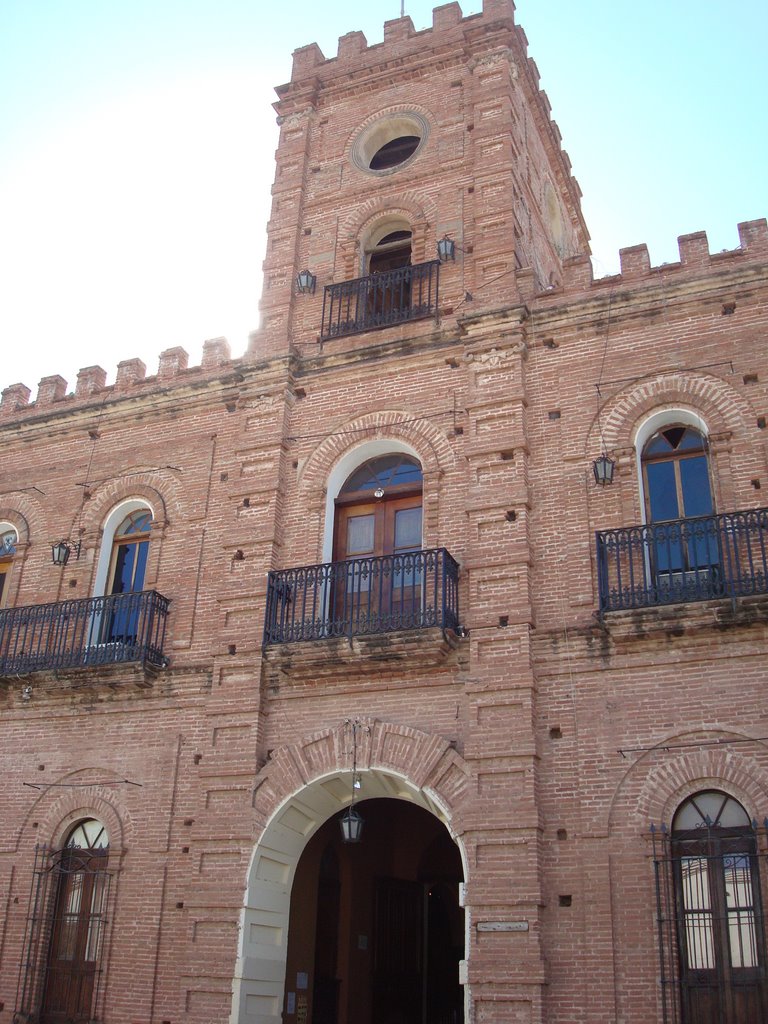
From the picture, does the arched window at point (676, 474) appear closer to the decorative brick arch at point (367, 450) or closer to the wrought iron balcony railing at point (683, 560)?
the wrought iron balcony railing at point (683, 560)

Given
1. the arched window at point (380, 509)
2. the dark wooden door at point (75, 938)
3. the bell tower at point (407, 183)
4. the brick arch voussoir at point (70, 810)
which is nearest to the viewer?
the dark wooden door at point (75, 938)

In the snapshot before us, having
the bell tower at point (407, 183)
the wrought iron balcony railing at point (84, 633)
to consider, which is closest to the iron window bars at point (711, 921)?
the wrought iron balcony railing at point (84, 633)

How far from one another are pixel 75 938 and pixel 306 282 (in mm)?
10491

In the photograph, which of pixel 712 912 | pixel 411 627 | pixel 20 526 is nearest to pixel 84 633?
pixel 20 526

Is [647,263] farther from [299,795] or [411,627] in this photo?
[299,795]

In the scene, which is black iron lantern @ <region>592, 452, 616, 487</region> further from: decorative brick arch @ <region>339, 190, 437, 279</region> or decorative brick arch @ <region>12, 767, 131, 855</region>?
decorative brick arch @ <region>12, 767, 131, 855</region>

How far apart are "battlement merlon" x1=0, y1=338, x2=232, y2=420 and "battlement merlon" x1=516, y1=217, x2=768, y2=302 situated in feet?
17.9

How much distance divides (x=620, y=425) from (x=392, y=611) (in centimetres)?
396

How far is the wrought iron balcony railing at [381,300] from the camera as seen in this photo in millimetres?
16922

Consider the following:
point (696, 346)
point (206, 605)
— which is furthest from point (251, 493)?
point (696, 346)

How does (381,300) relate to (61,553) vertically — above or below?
above

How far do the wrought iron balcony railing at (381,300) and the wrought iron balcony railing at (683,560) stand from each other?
17.0 feet

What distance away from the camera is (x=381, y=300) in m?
17.7

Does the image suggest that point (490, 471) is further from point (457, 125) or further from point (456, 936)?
point (456, 936)
